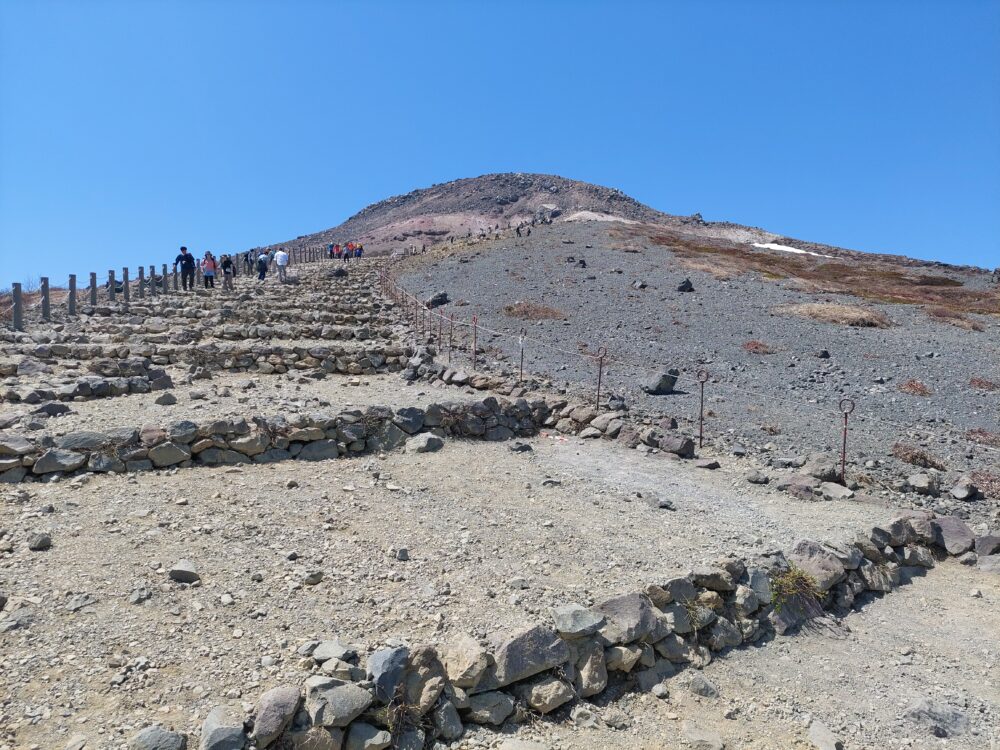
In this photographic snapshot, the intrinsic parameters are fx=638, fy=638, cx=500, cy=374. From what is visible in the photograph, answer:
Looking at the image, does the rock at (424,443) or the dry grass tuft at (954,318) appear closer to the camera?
the rock at (424,443)

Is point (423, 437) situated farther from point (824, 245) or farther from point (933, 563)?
point (824, 245)

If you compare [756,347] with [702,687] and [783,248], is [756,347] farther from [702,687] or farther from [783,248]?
[783,248]

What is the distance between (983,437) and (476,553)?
38.1ft

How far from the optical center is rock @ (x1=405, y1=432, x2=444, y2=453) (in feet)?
32.9

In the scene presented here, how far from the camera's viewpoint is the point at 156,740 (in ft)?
12.7

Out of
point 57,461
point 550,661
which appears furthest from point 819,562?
point 57,461

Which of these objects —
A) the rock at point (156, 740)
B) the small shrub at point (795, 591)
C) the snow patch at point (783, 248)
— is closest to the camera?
the rock at point (156, 740)

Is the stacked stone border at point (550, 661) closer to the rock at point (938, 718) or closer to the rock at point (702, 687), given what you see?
the rock at point (702, 687)

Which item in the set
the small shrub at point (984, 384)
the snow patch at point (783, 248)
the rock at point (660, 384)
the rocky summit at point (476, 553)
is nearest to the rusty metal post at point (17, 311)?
the rocky summit at point (476, 553)

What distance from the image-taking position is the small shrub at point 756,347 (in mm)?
19797

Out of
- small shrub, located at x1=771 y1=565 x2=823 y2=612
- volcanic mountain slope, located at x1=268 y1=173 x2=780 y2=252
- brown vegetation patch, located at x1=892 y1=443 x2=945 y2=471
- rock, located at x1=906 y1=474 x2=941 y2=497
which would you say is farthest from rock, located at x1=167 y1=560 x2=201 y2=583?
volcanic mountain slope, located at x1=268 y1=173 x2=780 y2=252

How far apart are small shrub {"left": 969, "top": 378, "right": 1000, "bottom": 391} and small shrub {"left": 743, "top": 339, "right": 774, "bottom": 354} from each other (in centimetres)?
515

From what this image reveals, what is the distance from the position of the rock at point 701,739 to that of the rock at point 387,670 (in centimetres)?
214

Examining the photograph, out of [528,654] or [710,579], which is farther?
[710,579]
